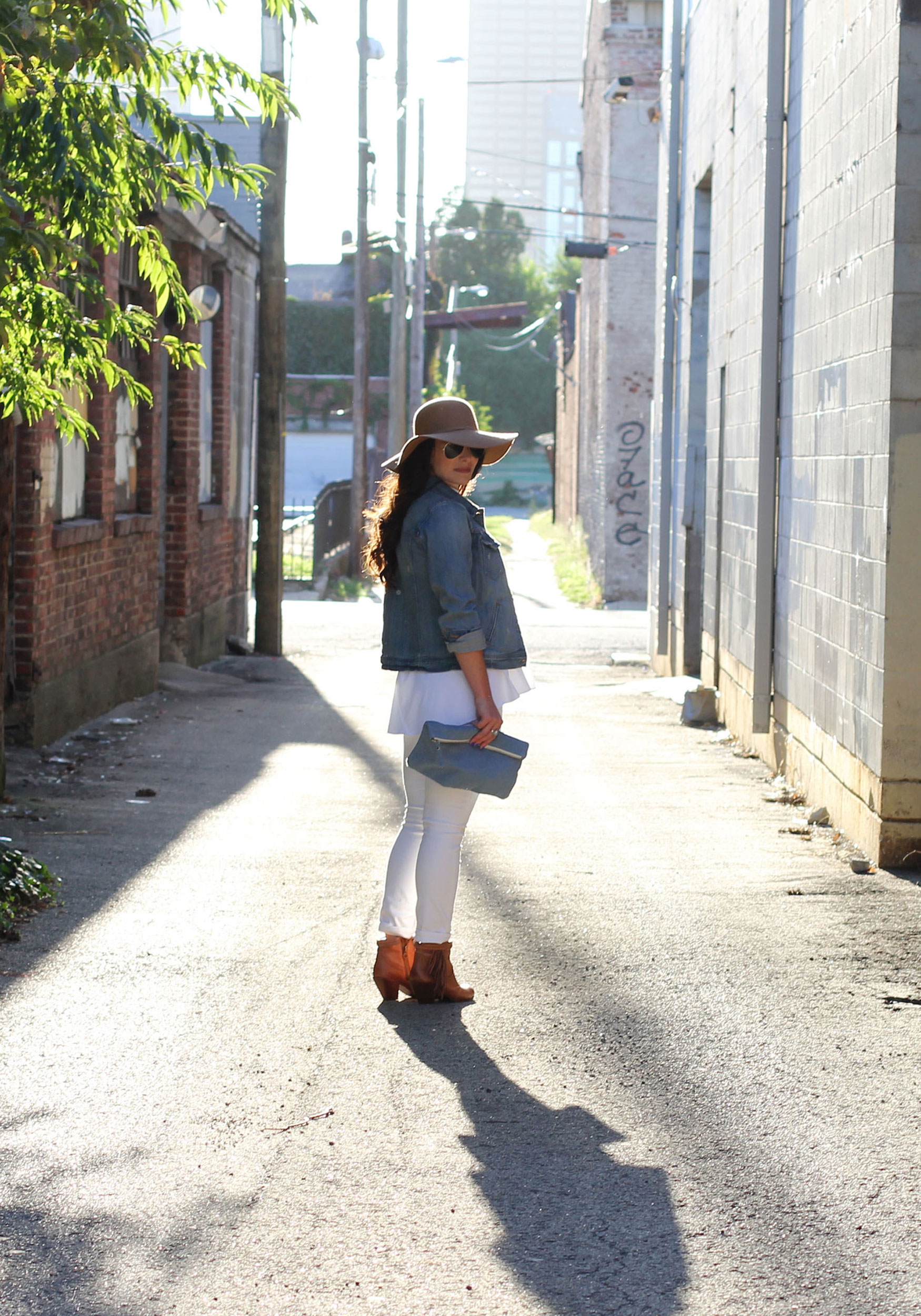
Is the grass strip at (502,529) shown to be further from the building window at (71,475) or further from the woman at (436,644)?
the woman at (436,644)

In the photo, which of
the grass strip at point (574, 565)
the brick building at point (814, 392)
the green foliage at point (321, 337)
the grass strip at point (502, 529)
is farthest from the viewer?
the green foliage at point (321, 337)

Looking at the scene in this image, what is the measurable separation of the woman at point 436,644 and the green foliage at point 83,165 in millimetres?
1395

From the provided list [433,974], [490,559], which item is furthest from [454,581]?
[433,974]

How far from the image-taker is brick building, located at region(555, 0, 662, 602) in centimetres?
2603

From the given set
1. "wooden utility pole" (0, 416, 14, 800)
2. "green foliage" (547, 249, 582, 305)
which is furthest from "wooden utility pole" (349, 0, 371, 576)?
"green foliage" (547, 249, 582, 305)

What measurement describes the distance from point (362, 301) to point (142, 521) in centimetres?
1922

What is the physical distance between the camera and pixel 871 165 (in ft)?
22.7

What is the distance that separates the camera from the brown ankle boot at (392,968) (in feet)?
16.0

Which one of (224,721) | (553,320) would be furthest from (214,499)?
(553,320)


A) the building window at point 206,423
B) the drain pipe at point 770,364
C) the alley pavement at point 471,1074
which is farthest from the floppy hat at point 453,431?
the building window at point 206,423

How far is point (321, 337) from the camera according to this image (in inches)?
2136

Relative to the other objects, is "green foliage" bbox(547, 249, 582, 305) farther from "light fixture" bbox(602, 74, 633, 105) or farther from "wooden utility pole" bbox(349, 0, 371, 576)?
"light fixture" bbox(602, 74, 633, 105)

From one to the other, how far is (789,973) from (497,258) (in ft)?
321

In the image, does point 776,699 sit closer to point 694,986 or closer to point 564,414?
point 694,986
